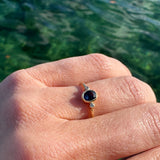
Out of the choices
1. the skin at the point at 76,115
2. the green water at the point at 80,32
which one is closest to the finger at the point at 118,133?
the skin at the point at 76,115

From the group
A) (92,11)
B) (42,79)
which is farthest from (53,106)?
(92,11)

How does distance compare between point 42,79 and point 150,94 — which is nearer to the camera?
point 150,94

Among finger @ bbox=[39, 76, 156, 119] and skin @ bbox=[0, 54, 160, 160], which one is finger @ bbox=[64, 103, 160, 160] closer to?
skin @ bbox=[0, 54, 160, 160]

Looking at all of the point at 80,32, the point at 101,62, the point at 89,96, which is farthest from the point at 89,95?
the point at 80,32

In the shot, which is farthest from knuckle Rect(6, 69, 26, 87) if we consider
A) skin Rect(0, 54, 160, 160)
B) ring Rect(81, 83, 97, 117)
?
ring Rect(81, 83, 97, 117)

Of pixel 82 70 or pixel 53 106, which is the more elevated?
pixel 82 70

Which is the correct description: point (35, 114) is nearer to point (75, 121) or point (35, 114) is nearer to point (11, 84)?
point (75, 121)

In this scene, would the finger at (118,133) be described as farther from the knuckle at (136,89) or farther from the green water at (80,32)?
the green water at (80,32)
